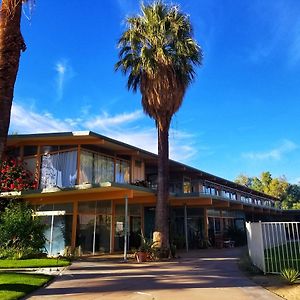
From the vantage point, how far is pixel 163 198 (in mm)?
20031

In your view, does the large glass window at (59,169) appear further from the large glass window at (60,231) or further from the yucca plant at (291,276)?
the yucca plant at (291,276)

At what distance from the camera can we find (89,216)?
72.4 ft

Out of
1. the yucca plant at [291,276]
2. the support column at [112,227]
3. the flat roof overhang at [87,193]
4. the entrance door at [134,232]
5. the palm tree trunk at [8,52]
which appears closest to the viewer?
the palm tree trunk at [8,52]

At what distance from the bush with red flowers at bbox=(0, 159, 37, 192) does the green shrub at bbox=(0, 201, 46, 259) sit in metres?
2.95

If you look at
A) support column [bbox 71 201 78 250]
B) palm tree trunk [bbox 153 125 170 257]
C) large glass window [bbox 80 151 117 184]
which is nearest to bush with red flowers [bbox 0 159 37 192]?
support column [bbox 71 201 78 250]

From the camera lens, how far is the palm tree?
2033 centimetres

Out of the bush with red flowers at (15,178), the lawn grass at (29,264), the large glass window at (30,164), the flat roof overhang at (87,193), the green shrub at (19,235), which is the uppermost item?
the large glass window at (30,164)

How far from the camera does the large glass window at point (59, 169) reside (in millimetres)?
21703

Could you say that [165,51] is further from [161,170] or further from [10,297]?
[10,297]

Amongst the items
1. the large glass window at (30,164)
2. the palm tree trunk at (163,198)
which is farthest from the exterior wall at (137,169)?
the large glass window at (30,164)

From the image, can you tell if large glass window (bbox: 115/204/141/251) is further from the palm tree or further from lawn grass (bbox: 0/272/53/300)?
lawn grass (bbox: 0/272/53/300)

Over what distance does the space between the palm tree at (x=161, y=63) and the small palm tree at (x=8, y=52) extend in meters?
9.84

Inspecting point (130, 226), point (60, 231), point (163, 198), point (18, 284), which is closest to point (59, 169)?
point (60, 231)

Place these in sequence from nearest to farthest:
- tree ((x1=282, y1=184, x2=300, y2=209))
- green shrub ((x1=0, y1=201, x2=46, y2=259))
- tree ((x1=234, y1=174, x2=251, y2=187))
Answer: green shrub ((x1=0, y1=201, x2=46, y2=259)), tree ((x1=282, y1=184, x2=300, y2=209)), tree ((x1=234, y1=174, x2=251, y2=187))
